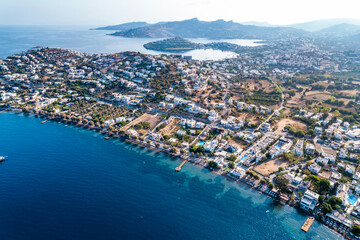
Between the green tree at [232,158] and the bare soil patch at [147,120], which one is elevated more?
the bare soil patch at [147,120]

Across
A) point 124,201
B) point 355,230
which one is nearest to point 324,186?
point 355,230

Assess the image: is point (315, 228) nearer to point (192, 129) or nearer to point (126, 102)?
point (192, 129)

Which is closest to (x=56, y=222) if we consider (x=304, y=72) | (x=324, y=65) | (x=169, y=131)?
(x=169, y=131)

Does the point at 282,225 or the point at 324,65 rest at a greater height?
the point at 324,65

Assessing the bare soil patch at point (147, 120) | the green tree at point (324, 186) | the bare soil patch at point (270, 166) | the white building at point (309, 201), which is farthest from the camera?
the bare soil patch at point (147, 120)

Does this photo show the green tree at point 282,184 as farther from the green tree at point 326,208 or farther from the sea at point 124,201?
the green tree at point 326,208

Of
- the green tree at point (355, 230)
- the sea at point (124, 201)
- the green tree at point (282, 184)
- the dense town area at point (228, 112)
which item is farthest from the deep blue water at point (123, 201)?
the dense town area at point (228, 112)
